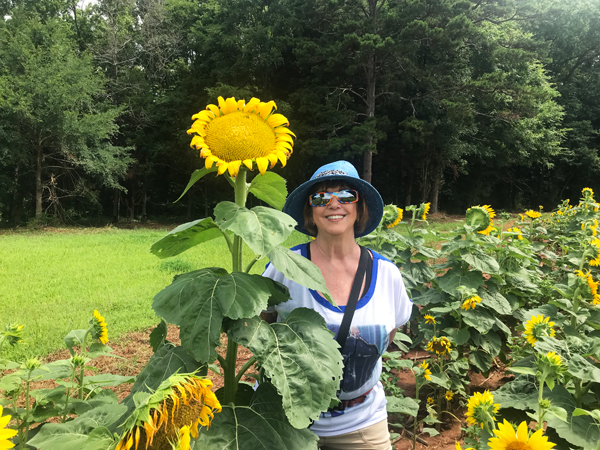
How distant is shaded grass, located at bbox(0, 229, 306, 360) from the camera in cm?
467

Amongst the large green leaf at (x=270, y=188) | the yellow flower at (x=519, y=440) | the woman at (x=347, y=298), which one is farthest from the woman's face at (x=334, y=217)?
the yellow flower at (x=519, y=440)

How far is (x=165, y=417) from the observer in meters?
0.68

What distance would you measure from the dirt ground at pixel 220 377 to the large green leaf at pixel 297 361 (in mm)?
1960

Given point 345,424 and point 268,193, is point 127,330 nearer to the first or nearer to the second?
point 345,424

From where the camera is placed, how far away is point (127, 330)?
4.69 m

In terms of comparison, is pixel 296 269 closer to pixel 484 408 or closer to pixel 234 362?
pixel 234 362

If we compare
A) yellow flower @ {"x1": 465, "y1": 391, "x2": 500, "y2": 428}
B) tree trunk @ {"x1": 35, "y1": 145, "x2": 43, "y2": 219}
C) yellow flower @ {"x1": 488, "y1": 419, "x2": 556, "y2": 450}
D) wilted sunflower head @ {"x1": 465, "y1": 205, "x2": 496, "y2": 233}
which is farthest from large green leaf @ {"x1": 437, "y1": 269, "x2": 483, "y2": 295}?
tree trunk @ {"x1": 35, "y1": 145, "x2": 43, "y2": 219}

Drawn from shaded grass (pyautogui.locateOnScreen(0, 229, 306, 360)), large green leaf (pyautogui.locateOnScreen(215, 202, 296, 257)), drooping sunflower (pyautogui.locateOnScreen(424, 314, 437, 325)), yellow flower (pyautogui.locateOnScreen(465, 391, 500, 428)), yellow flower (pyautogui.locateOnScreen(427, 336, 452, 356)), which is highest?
large green leaf (pyautogui.locateOnScreen(215, 202, 296, 257))

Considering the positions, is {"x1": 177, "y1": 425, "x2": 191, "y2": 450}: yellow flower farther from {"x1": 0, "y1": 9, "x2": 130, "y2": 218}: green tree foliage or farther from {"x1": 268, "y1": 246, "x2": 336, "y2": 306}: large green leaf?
{"x1": 0, "y1": 9, "x2": 130, "y2": 218}: green tree foliage

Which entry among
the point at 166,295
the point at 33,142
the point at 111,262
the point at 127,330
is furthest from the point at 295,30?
the point at 166,295

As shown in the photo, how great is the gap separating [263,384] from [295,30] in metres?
18.2

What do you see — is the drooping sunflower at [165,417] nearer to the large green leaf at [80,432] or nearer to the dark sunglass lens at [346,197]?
the large green leaf at [80,432]

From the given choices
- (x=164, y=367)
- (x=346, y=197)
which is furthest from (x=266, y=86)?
(x=164, y=367)

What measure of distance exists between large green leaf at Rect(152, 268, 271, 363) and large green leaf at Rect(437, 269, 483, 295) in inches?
97.2
